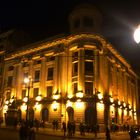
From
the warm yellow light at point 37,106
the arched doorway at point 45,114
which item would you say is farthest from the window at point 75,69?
the warm yellow light at point 37,106

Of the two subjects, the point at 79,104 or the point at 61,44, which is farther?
the point at 61,44

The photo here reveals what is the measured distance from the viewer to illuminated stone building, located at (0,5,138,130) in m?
40.4

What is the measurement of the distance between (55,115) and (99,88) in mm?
8708

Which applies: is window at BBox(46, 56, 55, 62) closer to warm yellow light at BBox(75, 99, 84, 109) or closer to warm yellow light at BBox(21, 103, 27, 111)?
warm yellow light at BBox(21, 103, 27, 111)

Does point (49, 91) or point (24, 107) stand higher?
point (49, 91)

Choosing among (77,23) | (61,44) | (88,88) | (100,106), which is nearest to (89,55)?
(88,88)

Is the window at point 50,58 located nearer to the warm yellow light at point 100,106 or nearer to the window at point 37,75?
the window at point 37,75

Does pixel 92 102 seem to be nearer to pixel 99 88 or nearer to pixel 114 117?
pixel 99 88

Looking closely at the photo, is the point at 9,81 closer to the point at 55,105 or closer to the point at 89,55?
the point at 55,105

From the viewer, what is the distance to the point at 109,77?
47500 mm

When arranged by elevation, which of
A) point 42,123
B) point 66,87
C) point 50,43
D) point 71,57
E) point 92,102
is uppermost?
point 50,43

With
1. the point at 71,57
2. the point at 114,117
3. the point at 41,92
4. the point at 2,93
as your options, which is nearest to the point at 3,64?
the point at 2,93

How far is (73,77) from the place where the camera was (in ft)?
139

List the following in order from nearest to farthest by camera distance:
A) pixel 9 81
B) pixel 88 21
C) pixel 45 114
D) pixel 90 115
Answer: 1. pixel 90 115
2. pixel 45 114
3. pixel 88 21
4. pixel 9 81
